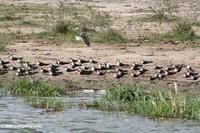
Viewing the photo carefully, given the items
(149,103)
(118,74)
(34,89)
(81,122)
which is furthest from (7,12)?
(149,103)

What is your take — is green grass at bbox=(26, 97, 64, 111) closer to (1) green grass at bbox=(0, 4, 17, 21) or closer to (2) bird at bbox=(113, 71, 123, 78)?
(2) bird at bbox=(113, 71, 123, 78)

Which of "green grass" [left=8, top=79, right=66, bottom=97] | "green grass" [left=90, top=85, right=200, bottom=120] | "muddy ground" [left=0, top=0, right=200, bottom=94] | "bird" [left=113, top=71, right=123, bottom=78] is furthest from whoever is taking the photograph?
"bird" [left=113, top=71, right=123, bottom=78]

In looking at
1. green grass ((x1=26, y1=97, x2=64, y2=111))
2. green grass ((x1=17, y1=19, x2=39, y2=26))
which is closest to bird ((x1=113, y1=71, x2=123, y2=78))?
green grass ((x1=26, y1=97, x2=64, y2=111))

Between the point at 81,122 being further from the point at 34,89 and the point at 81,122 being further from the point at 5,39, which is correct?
the point at 5,39

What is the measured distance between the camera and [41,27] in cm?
2075

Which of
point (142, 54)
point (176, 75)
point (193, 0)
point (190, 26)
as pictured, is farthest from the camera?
point (193, 0)

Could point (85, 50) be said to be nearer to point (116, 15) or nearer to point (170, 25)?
point (170, 25)

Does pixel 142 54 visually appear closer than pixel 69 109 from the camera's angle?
No

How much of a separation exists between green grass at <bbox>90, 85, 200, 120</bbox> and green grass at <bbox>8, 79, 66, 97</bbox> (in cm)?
118

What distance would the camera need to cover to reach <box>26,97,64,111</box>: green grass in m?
11.7

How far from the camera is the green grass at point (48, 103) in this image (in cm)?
1167

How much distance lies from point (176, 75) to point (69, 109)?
3244 mm

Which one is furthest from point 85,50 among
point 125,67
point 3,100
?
point 3,100

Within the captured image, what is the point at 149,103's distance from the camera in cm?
1080
